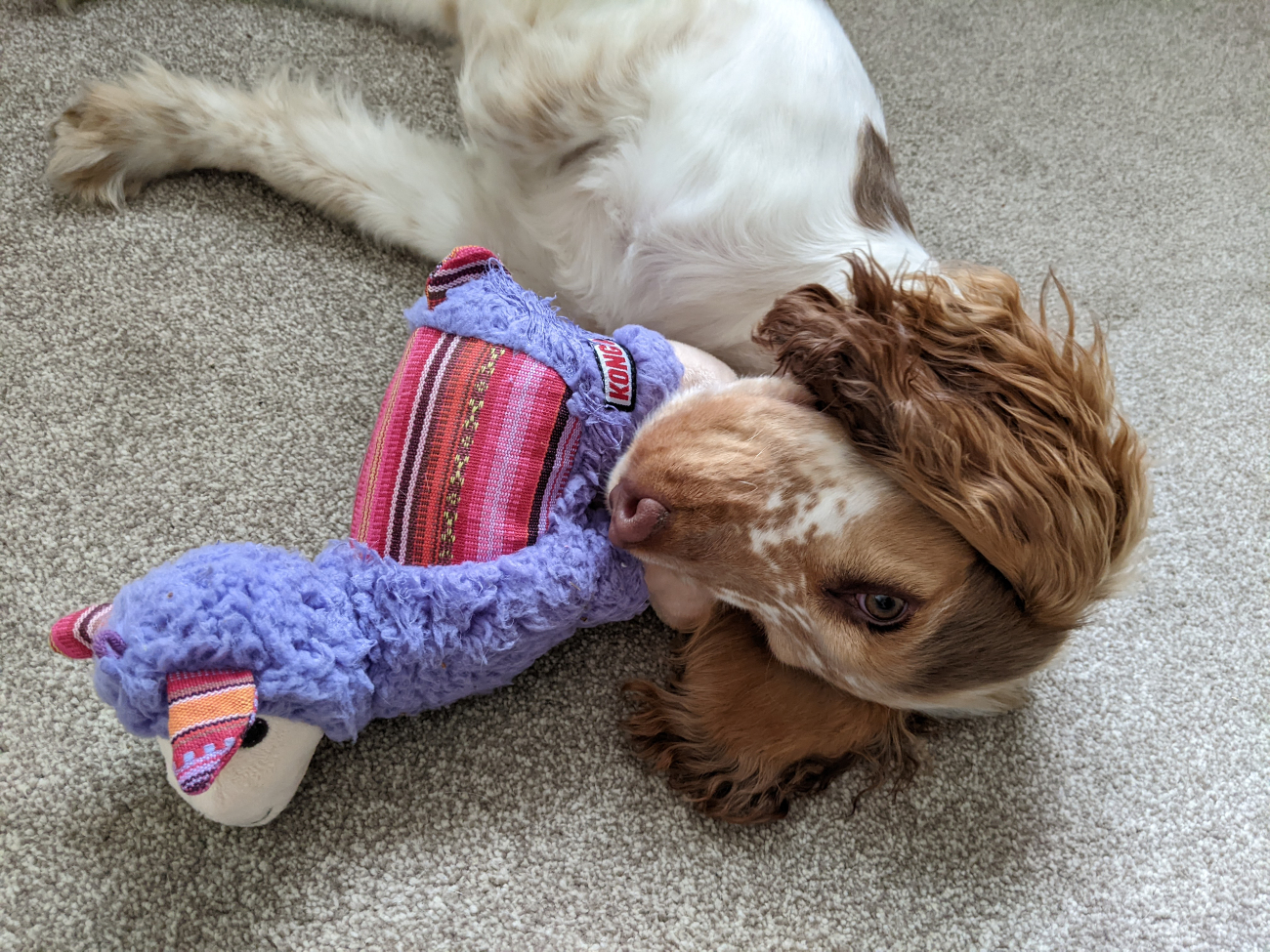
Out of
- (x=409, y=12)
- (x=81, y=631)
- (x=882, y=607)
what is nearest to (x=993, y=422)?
(x=882, y=607)

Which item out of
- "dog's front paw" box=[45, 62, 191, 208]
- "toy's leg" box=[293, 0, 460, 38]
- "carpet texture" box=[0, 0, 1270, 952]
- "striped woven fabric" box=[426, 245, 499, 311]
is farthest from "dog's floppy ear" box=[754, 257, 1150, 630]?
"dog's front paw" box=[45, 62, 191, 208]

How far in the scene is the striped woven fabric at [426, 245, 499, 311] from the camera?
1.43 m

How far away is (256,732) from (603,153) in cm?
127

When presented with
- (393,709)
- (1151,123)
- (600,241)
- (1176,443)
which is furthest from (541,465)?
(1151,123)

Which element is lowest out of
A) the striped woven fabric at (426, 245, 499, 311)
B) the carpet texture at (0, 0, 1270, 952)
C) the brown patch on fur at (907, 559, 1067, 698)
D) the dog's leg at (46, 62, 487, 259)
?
the carpet texture at (0, 0, 1270, 952)

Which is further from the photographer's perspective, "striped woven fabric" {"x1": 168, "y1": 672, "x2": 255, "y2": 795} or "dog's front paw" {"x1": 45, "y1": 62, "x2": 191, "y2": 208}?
Answer: "dog's front paw" {"x1": 45, "y1": 62, "x2": 191, "y2": 208}

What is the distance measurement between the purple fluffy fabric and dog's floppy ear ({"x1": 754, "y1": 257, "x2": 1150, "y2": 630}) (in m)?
0.34

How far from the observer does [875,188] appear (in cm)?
165

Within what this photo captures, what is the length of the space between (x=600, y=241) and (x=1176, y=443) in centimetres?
149

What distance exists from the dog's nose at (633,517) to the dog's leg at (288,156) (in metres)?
0.90

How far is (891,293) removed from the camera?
52.2 inches

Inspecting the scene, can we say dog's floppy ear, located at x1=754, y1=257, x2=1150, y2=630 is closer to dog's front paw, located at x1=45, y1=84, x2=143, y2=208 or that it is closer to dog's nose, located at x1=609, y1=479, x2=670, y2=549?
dog's nose, located at x1=609, y1=479, x2=670, y2=549

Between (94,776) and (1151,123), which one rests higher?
(1151,123)

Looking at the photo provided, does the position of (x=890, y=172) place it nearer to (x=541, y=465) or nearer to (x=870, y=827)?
(x=541, y=465)
